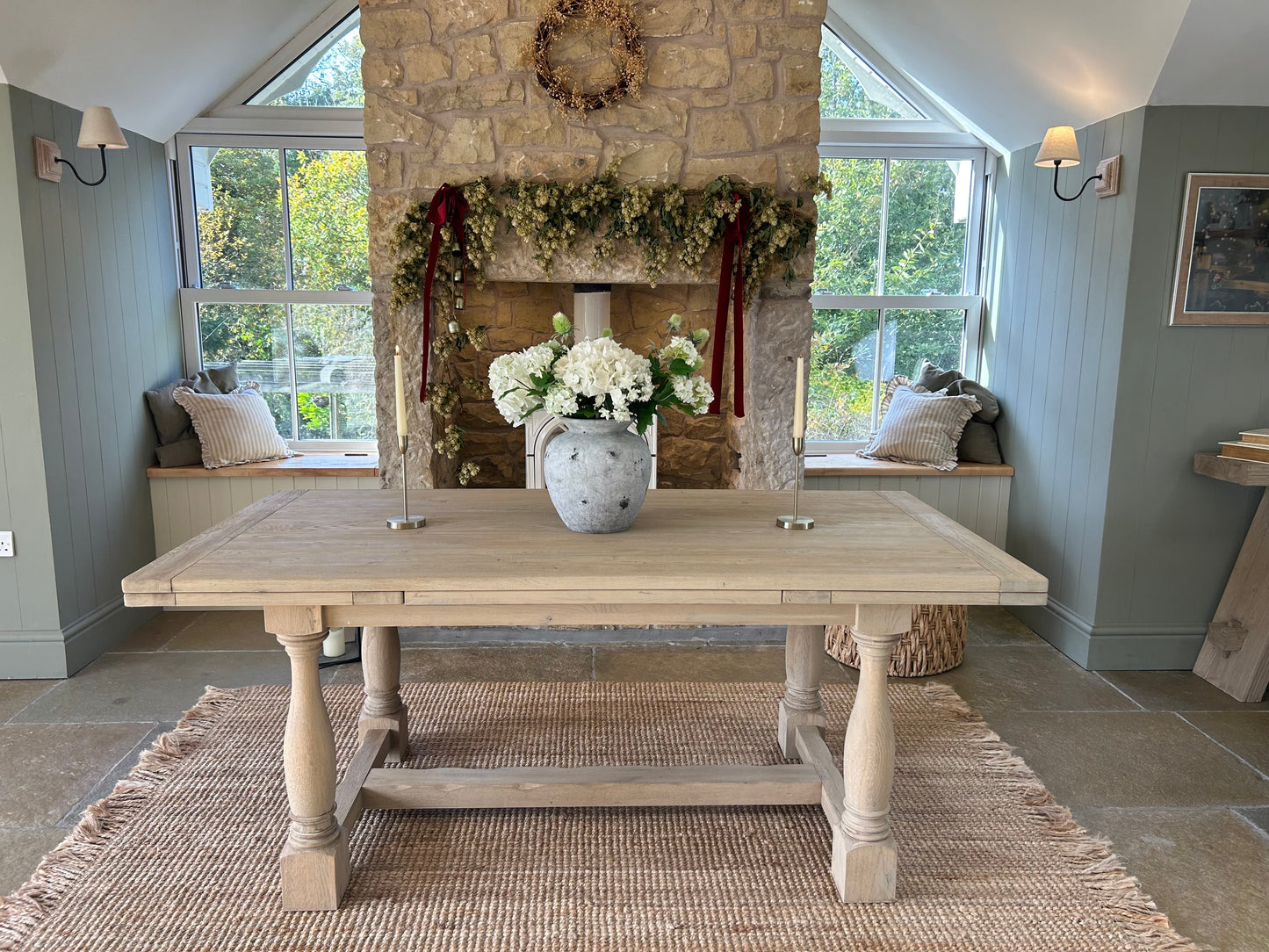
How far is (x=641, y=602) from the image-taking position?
1824 millimetres

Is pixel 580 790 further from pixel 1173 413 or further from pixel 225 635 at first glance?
pixel 1173 413

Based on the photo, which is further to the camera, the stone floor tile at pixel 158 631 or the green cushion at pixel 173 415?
the green cushion at pixel 173 415

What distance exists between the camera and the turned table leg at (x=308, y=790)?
1.89 m

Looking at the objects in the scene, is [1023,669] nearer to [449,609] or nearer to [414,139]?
[449,609]

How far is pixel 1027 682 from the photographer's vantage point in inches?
128

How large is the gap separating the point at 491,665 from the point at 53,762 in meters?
1.41

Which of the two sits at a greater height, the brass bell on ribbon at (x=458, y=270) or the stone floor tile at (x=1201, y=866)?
the brass bell on ribbon at (x=458, y=270)

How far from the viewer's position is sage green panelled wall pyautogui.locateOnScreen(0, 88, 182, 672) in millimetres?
3090

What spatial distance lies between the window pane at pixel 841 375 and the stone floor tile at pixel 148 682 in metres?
2.76

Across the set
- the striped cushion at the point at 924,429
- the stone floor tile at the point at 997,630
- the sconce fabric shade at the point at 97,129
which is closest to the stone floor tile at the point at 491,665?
the stone floor tile at the point at 997,630

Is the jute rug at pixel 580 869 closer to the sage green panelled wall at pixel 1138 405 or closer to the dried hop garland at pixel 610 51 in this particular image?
the sage green panelled wall at pixel 1138 405

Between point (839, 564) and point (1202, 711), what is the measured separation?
1985 millimetres

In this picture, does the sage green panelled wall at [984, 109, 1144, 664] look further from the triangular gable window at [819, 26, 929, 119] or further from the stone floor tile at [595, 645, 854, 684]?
the stone floor tile at [595, 645, 854, 684]

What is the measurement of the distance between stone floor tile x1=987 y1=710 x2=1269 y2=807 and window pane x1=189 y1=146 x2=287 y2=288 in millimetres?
3757
